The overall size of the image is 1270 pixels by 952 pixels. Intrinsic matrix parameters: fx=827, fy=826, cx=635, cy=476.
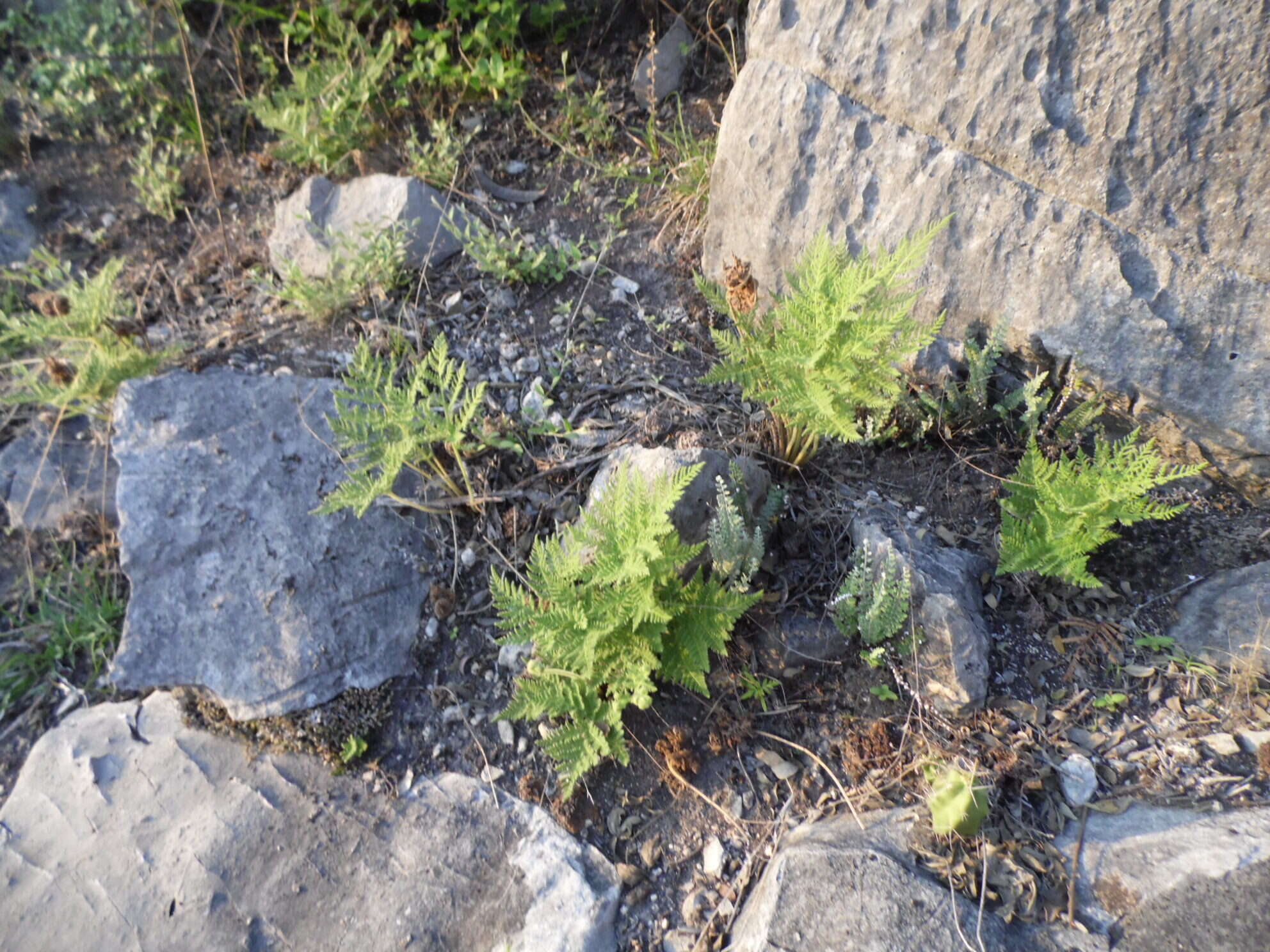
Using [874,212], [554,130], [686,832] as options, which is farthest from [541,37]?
[686,832]

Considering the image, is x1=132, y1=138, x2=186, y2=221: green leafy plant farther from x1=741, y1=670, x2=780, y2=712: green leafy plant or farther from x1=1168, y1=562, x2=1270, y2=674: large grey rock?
x1=1168, y1=562, x2=1270, y2=674: large grey rock

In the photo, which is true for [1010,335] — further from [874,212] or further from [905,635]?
[905,635]

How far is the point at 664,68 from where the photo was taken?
4328 millimetres

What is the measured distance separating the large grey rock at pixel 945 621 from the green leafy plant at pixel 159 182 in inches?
158

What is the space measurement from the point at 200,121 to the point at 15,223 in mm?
1208

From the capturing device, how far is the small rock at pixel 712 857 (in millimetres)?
2514

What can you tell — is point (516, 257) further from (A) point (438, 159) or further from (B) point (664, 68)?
(B) point (664, 68)

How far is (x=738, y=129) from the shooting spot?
3.32 m

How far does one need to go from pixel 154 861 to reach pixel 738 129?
3.40m

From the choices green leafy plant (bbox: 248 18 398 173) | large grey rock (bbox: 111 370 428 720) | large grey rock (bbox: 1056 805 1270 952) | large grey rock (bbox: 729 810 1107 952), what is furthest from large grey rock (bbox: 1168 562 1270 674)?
green leafy plant (bbox: 248 18 398 173)

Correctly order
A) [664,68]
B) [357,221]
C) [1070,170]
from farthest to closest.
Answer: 1. [664,68]
2. [357,221]
3. [1070,170]

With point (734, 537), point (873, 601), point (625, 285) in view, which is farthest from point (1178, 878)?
point (625, 285)

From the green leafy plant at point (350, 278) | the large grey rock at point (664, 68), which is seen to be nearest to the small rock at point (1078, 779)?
the green leafy plant at point (350, 278)

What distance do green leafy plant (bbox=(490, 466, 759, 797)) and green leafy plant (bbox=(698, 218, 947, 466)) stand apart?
0.45m
